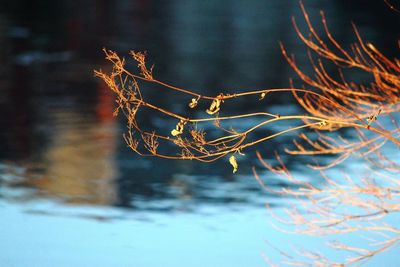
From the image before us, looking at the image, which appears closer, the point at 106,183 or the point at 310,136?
the point at 106,183

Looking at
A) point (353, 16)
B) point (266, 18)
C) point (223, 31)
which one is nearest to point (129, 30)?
point (223, 31)

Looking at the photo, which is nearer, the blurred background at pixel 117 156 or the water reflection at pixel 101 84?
the blurred background at pixel 117 156

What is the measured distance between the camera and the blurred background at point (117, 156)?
31.9 ft

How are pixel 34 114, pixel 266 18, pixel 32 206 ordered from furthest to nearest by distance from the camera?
pixel 266 18 < pixel 34 114 < pixel 32 206

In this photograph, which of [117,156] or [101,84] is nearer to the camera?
[117,156]

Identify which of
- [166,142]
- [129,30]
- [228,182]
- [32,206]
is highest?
[129,30]

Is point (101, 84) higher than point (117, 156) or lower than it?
higher

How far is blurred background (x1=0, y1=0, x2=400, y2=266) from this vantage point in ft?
31.9

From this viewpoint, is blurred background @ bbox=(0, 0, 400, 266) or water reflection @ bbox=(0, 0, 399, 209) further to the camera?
water reflection @ bbox=(0, 0, 399, 209)

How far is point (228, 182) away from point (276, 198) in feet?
2.33

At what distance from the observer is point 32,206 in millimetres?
10516

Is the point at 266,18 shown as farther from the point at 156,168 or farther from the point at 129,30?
the point at 156,168

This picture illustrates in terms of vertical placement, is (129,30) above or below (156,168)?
above

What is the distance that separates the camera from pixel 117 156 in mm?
11977
